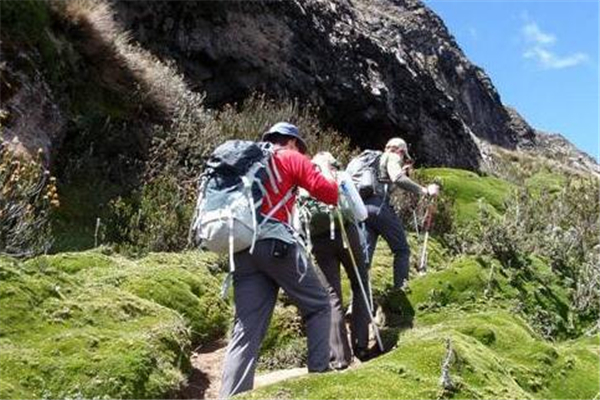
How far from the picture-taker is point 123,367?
5.95 metres

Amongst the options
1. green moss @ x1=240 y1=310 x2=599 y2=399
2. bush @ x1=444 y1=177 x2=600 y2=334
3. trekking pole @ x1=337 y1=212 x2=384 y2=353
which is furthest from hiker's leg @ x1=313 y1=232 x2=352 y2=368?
bush @ x1=444 y1=177 x2=600 y2=334

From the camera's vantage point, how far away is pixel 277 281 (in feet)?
19.4

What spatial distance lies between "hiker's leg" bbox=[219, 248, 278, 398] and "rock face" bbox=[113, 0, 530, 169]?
471 inches

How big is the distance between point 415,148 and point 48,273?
16463mm

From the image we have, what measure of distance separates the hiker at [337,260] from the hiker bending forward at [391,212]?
1.31m

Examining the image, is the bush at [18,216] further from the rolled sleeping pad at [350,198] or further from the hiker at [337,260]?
the rolled sleeping pad at [350,198]

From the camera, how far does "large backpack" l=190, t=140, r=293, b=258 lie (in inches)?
224

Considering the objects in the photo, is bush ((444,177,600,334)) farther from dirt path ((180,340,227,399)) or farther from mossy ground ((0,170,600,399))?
dirt path ((180,340,227,399))

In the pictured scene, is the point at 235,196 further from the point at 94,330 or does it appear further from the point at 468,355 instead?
the point at 468,355

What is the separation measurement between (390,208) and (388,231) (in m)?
0.28

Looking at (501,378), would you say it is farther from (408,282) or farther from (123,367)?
(408,282)

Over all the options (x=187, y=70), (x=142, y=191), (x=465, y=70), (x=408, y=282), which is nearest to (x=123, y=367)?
(x=408, y=282)

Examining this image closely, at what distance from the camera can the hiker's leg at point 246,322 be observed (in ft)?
18.8

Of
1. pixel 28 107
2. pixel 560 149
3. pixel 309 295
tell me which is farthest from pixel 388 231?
pixel 560 149
